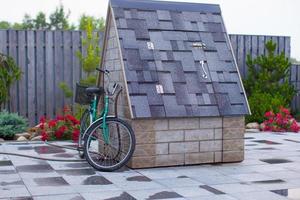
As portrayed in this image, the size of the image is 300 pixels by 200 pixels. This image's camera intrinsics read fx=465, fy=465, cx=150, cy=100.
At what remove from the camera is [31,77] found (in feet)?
31.8

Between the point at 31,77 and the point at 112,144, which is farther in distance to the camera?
the point at 31,77

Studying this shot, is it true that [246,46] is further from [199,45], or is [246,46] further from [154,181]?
[154,181]

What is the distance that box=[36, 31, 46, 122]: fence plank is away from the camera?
968 centimetres

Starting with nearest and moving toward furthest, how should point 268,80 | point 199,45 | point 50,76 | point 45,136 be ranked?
1. point 199,45
2. point 45,136
3. point 50,76
4. point 268,80

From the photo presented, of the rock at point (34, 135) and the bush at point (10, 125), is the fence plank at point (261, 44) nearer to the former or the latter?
the rock at point (34, 135)

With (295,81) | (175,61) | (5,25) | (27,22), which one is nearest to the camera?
(175,61)

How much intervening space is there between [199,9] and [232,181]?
252cm

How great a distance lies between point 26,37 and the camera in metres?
9.59

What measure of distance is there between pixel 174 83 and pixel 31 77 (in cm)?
485

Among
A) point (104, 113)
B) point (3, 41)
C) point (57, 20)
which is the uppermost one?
point (57, 20)

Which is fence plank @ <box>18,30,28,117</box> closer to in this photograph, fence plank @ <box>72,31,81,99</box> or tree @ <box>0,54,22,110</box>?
tree @ <box>0,54,22,110</box>

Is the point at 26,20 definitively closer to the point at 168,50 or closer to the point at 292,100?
the point at 292,100

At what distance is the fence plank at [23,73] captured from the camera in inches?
377

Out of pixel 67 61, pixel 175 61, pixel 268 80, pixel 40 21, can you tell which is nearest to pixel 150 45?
pixel 175 61
